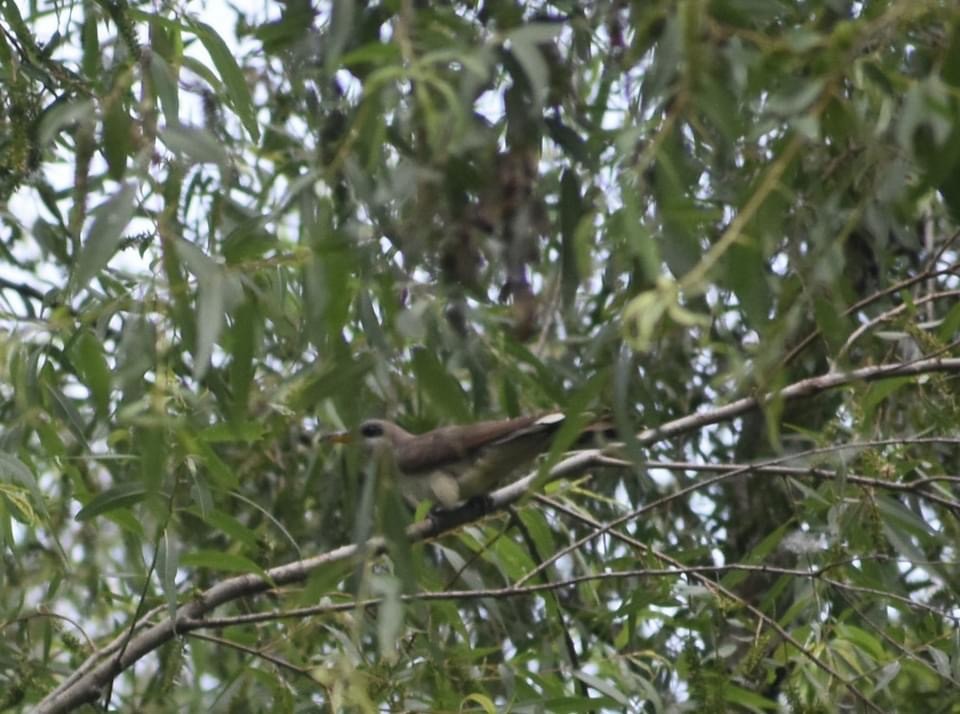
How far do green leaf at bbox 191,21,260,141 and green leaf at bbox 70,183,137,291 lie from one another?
101cm

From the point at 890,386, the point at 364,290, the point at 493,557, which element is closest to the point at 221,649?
the point at 493,557

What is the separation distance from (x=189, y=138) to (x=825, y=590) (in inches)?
94.2

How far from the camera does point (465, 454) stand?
15.9 ft

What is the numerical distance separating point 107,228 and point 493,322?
786 millimetres

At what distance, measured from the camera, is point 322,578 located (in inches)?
89.5

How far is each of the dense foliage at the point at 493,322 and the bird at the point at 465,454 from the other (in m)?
0.22

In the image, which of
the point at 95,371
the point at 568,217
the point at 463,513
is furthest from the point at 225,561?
the point at 568,217

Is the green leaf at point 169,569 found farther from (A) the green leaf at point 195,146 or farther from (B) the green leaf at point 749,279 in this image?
(B) the green leaf at point 749,279

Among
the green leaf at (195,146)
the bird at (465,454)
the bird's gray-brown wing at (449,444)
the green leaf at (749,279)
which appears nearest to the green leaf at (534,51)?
the green leaf at (749,279)

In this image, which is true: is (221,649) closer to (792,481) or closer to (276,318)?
(792,481)

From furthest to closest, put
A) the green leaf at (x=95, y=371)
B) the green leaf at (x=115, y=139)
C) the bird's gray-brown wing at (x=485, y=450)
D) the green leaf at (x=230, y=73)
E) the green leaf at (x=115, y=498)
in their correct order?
the bird's gray-brown wing at (x=485, y=450)
the green leaf at (x=115, y=498)
the green leaf at (x=230, y=73)
the green leaf at (x=95, y=371)
the green leaf at (x=115, y=139)

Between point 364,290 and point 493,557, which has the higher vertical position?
point 493,557

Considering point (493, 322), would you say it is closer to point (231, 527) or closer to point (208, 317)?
point (208, 317)

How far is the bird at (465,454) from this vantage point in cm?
448
